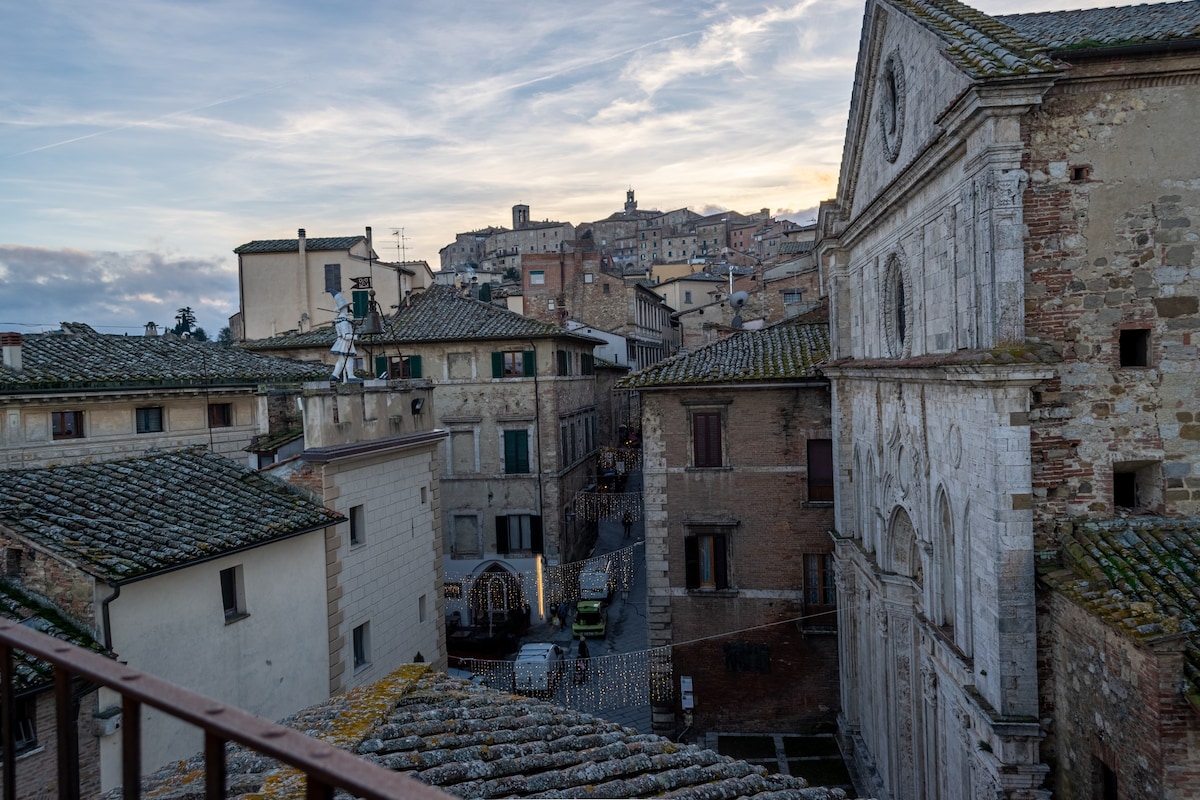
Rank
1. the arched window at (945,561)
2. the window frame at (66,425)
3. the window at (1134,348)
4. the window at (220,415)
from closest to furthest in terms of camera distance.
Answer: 1. the window at (1134,348)
2. the arched window at (945,561)
3. the window frame at (66,425)
4. the window at (220,415)

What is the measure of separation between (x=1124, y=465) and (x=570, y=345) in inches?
943

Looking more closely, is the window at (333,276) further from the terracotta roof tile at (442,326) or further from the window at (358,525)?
the window at (358,525)

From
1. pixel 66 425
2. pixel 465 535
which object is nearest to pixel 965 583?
pixel 66 425

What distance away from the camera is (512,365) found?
101ft

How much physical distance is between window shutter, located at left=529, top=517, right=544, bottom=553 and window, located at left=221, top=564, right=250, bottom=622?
17695mm

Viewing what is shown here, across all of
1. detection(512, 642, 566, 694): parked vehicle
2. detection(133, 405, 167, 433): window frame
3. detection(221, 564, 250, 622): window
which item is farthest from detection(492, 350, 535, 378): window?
detection(221, 564, 250, 622): window

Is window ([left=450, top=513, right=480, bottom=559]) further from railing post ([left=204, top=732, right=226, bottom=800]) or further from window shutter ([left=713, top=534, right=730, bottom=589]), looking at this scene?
railing post ([left=204, top=732, right=226, bottom=800])

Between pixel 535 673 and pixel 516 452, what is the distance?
1017 centimetres

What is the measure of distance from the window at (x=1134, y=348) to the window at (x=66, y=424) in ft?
62.1

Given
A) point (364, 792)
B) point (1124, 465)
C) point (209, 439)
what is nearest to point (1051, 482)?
point (1124, 465)

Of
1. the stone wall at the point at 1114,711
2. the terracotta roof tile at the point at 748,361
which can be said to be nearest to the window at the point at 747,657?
the terracotta roof tile at the point at 748,361

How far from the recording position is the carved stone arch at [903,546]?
549 inches

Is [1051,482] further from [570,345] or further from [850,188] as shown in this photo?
[570,345]

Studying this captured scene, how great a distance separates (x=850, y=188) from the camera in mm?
17906
